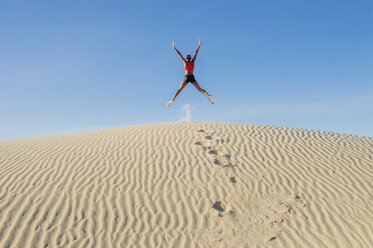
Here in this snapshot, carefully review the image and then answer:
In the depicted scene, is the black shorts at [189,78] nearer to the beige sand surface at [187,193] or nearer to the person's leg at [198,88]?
the person's leg at [198,88]

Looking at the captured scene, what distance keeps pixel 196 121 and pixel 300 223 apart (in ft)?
29.2

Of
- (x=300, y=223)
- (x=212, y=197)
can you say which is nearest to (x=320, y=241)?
(x=300, y=223)

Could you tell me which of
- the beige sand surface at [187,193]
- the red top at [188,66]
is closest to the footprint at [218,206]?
the beige sand surface at [187,193]

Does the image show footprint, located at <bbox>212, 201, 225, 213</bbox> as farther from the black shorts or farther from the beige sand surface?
the black shorts

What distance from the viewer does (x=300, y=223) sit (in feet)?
22.9

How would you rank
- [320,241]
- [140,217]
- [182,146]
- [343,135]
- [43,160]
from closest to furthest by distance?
1. [320,241]
2. [140,217]
3. [43,160]
4. [182,146]
5. [343,135]

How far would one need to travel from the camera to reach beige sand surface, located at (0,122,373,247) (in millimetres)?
6470

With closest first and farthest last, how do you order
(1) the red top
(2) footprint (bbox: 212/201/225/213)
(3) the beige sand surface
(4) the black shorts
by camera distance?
(3) the beige sand surface → (2) footprint (bbox: 212/201/225/213) → (1) the red top → (4) the black shorts

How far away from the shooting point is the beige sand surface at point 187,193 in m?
6.47

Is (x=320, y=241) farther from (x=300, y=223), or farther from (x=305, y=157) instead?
(x=305, y=157)

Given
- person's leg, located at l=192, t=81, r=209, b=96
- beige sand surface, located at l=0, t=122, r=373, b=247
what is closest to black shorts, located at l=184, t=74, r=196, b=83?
person's leg, located at l=192, t=81, r=209, b=96

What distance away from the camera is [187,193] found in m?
7.86

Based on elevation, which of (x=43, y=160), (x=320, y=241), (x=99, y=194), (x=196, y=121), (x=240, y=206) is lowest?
(x=320, y=241)

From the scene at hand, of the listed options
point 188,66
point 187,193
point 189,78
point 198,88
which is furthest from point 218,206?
point 188,66
